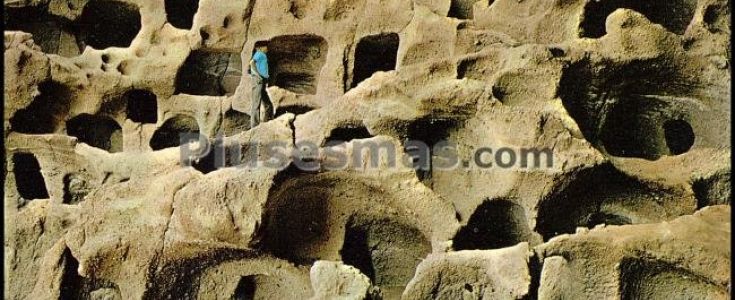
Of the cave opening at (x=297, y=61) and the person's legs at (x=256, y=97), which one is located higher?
the cave opening at (x=297, y=61)

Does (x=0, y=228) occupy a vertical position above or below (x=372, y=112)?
below

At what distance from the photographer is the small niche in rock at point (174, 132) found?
4488 millimetres

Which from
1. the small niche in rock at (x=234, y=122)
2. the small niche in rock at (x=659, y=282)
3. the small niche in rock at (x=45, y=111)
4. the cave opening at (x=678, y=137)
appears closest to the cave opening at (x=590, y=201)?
the small niche in rock at (x=659, y=282)

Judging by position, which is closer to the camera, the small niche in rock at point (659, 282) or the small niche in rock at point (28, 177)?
the small niche in rock at point (659, 282)

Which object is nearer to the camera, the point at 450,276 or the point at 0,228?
the point at 450,276

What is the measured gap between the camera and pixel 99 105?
4395mm

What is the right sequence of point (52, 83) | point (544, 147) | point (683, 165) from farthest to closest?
point (52, 83)
point (683, 165)
point (544, 147)

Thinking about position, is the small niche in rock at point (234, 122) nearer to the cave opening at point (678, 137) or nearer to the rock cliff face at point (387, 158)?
the rock cliff face at point (387, 158)

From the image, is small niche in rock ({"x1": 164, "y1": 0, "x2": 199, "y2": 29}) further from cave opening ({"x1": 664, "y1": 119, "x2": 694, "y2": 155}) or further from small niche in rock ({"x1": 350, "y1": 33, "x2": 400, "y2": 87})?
cave opening ({"x1": 664, "y1": 119, "x2": 694, "y2": 155})

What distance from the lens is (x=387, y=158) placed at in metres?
3.33

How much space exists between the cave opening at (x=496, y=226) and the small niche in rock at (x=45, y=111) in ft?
9.02

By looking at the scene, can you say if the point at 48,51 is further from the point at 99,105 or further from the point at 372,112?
the point at 372,112

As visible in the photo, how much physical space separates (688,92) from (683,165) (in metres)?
0.53

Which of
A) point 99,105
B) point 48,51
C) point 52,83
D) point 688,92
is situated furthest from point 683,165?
point 48,51
